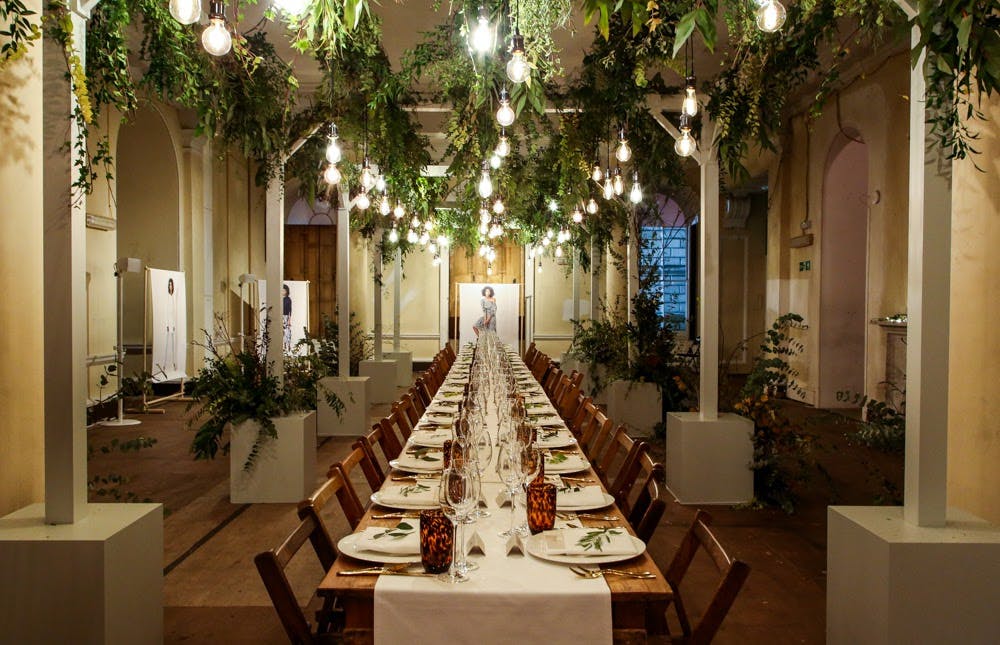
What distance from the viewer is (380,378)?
1084 cm

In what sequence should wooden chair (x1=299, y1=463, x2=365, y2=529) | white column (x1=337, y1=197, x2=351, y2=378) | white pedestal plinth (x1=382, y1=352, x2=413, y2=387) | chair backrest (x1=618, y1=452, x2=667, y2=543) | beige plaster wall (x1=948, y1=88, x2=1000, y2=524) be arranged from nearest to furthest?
1. chair backrest (x1=618, y1=452, x2=667, y2=543)
2. wooden chair (x1=299, y1=463, x2=365, y2=529)
3. beige plaster wall (x1=948, y1=88, x2=1000, y2=524)
4. white column (x1=337, y1=197, x2=351, y2=378)
5. white pedestal plinth (x1=382, y1=352, x2=413, y2=387)

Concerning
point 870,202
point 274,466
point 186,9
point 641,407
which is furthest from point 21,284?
point 870,202

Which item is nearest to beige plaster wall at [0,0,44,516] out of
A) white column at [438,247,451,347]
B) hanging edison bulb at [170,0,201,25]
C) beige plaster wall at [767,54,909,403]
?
hanging edison bulb at [170,0,201,25]

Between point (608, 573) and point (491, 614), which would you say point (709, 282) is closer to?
point (608, 573)

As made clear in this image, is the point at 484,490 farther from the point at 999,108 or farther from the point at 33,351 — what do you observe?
the point at 999,108

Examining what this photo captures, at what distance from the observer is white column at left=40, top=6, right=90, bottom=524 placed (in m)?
2.52

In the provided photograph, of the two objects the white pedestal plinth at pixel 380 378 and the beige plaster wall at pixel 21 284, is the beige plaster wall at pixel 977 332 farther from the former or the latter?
the white pedestal plinth at pixel 380 378

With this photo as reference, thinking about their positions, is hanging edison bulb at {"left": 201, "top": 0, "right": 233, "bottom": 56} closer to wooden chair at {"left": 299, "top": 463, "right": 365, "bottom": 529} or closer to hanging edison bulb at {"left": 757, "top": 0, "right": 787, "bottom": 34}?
wooden chair at {"left": 299, "top": 463, "right": 365, "bottom": 529}

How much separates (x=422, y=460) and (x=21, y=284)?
5.66 ft

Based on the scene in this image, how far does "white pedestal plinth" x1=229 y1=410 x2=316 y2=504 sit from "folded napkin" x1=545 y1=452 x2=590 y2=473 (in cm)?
254

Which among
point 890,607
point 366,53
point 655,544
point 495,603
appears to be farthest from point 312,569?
point 366,53

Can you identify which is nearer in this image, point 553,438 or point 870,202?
point 553,438

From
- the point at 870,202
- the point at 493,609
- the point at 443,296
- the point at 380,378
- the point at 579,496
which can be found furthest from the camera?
the point at 443,296

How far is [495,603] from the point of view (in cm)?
192
